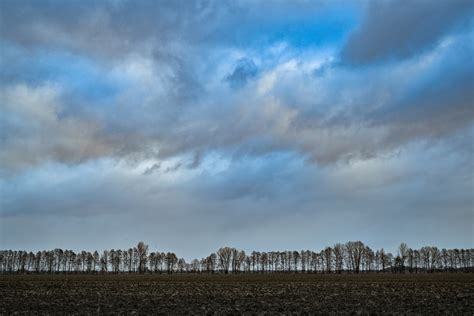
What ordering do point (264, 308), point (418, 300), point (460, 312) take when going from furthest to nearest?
point (418, 300), point (264, 308), point (460, 312)

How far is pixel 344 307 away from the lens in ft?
95.6

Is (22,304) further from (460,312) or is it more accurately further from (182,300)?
(460,312)

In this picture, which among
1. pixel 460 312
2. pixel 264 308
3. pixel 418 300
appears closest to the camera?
pixel 460 312

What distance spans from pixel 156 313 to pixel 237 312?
17.0ft

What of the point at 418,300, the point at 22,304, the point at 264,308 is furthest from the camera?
the point at 418,300

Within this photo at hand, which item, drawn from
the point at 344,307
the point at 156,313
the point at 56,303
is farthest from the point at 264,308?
the point at 56,303

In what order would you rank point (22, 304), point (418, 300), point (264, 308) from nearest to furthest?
point (264, 308)
point (22, 304)
point (418, 300)

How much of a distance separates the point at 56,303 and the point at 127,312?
8198 mm

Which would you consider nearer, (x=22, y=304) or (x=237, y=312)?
(x=237, y=312)

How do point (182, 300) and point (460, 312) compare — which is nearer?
point (460, 312)

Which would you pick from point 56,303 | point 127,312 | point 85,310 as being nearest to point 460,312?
point 127,312

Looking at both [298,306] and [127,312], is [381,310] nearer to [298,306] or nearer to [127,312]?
[298,306]

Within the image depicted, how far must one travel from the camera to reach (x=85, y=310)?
90.2ft

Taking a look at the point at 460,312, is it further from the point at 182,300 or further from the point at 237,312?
the point at 182,300
